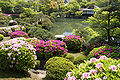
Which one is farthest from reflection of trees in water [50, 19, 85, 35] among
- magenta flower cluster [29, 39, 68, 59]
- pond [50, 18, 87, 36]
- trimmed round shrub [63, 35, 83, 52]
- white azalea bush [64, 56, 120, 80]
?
white azalea bush [64, 56, 120, 80]

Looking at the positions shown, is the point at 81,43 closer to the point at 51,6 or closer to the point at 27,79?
the point at 27,79

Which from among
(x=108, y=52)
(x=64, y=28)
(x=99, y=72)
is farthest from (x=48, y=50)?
(x=64, y=28)

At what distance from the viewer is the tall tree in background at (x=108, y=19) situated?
683cm

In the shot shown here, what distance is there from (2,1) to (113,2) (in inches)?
1071

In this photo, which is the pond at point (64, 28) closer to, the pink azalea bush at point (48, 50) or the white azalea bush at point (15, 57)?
the pink azalea bush at point (48, 50)

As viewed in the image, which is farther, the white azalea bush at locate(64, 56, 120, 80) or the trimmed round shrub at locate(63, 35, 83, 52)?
the trimmed round shrub at locate(63, 35, 83, 52)

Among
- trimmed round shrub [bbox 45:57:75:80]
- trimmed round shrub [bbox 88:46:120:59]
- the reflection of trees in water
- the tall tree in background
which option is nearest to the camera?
trimmed round shrub [bbox 45:57:75:80]

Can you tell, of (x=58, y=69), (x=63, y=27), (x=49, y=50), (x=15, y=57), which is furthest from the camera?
(x=63, y=27)

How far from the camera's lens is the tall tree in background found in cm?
683

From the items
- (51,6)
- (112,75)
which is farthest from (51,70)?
(51,6)

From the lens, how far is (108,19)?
7.45 m

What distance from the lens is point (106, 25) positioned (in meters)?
7.15

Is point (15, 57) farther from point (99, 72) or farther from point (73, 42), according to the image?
point (73, 42)

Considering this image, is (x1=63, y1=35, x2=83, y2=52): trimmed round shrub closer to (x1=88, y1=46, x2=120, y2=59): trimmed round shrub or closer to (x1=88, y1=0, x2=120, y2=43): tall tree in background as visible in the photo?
(x1=88, y1=0, x2=120, y2=43): tall tree in background
